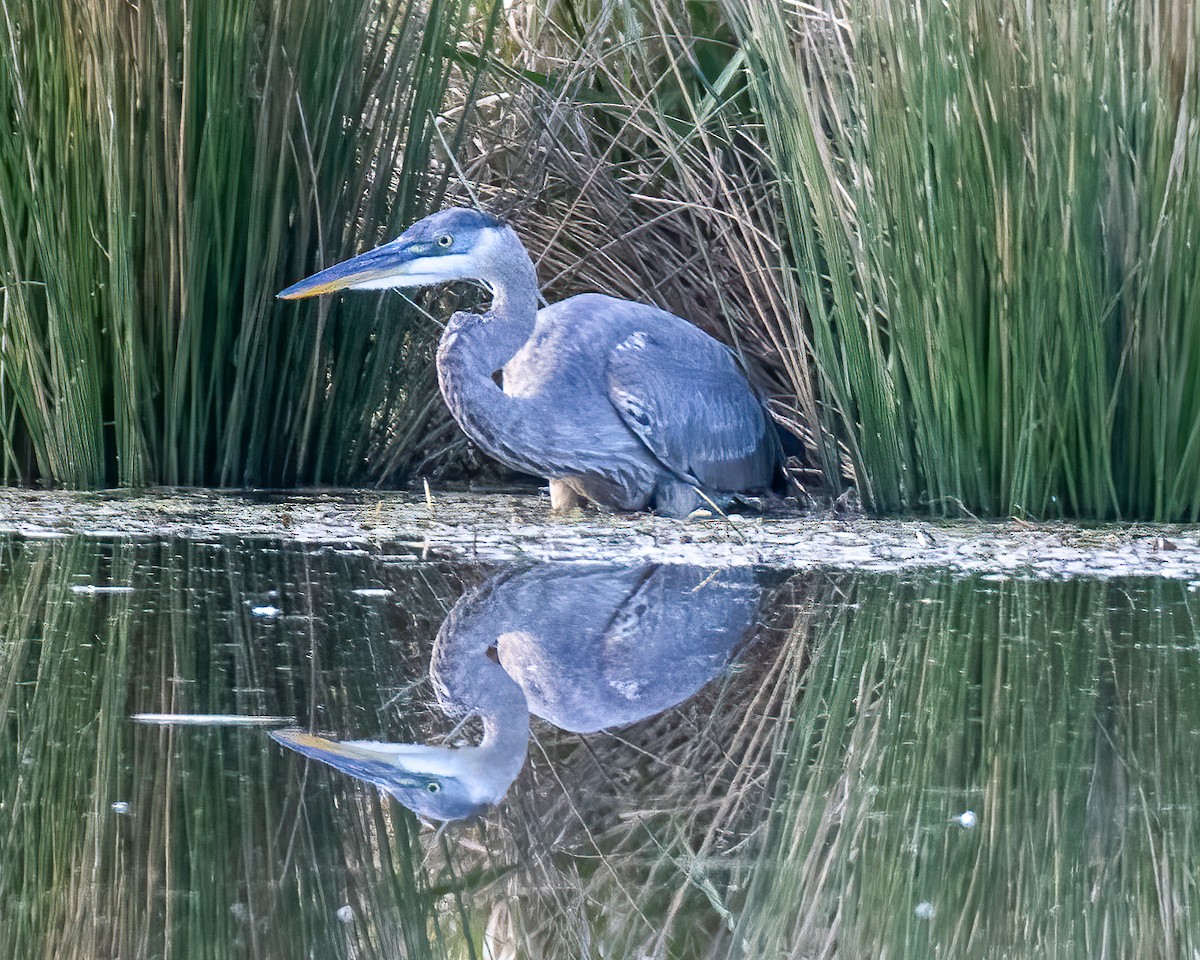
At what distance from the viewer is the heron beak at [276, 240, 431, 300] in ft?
11.2

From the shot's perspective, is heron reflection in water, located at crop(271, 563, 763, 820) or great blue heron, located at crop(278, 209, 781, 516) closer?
heron reflection in water, located at crop(271, 563, 763, 820)

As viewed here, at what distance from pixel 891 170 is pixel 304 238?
136cm

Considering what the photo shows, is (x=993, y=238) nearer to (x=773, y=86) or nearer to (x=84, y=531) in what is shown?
(x=773, y=86)

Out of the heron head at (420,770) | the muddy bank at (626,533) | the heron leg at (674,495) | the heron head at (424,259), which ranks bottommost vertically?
the heron leg at (674,495)

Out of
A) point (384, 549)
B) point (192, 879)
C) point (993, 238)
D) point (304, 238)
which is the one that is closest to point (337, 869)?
point (192, 879)

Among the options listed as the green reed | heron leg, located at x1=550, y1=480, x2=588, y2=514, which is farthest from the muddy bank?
heron leg, located at x1=550, y1=480, x2=588, y2=514

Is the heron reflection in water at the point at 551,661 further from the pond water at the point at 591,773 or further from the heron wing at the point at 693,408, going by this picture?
the heron wing at the point at 693,408

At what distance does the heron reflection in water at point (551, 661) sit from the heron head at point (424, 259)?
1.06 m

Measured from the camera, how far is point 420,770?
1.47m

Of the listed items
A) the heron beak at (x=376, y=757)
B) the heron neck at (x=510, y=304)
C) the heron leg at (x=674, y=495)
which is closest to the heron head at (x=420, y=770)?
the heron beak at (x=376, y=757)

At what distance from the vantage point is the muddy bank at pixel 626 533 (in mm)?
2744

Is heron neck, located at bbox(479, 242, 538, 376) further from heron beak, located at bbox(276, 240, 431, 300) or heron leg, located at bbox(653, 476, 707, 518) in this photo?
heron leg, located at bbox(653, 476, 707, 518)

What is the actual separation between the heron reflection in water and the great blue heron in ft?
3.32

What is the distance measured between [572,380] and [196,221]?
918 millimetres
